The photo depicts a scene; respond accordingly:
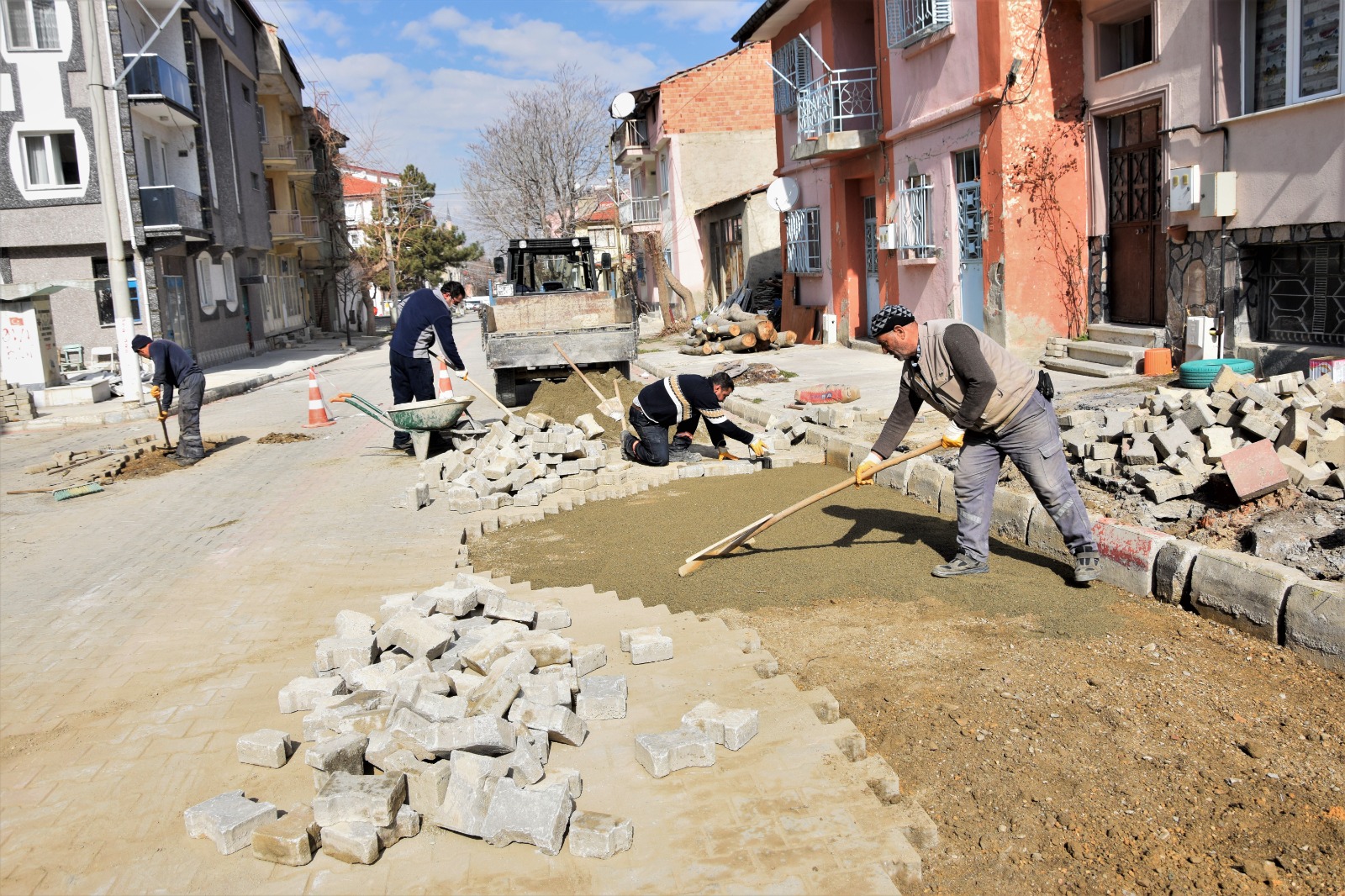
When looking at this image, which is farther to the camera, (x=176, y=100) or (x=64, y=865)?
(x=176, y=100)

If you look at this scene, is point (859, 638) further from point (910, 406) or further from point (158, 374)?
point (158, 374)

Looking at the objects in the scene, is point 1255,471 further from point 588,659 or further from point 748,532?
point 588,659


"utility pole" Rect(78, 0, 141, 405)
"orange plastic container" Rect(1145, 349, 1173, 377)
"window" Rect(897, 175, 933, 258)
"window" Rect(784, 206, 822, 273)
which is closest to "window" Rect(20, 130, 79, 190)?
"utility pole" Rect(78, 0, 141, 405)

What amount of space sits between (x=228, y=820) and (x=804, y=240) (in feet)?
61.4

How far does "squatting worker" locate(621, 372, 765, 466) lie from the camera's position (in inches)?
317

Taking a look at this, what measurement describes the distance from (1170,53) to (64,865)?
449 inches

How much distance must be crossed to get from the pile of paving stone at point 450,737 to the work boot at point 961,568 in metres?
1.64

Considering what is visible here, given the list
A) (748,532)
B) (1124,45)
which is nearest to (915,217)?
(1124,45)

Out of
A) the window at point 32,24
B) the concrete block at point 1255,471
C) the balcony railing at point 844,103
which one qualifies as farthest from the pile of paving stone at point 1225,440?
the window at point 32,24

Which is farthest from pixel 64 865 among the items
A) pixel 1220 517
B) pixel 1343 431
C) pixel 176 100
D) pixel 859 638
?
pixel 176 100

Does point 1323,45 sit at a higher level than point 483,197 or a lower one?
lower

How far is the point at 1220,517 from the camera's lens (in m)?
5.46

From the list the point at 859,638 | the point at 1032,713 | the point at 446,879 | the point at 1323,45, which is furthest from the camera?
the point at 1323,45

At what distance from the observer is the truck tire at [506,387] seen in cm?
1305
